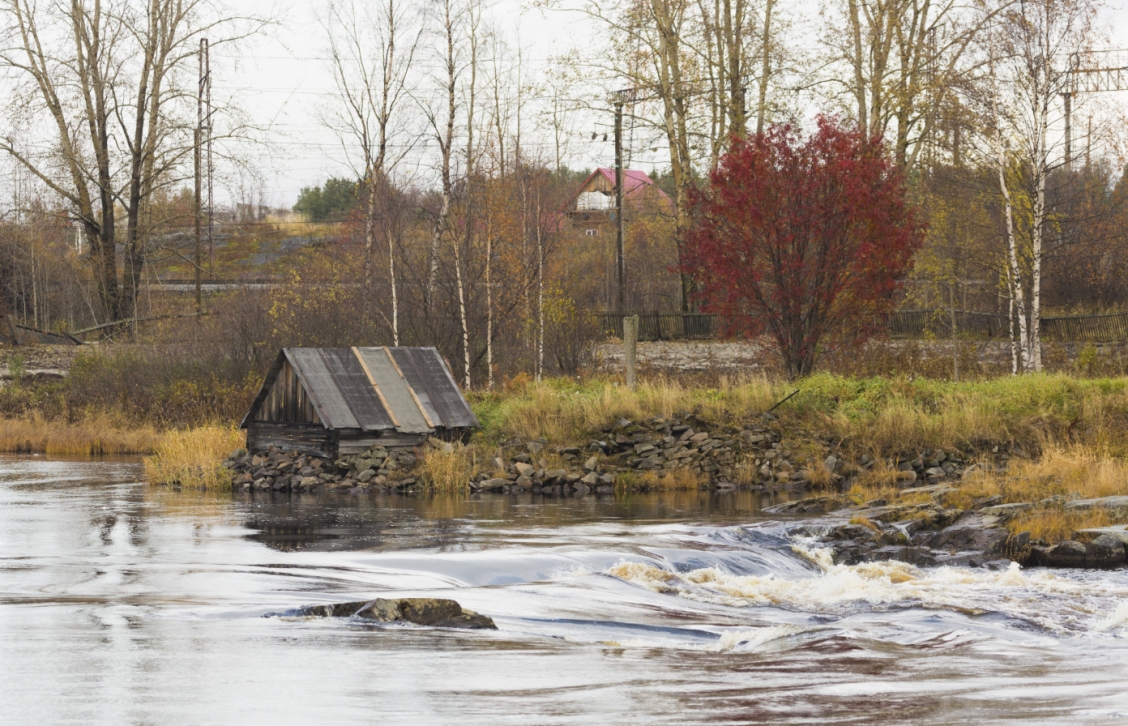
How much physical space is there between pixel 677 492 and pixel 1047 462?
6.46 metres

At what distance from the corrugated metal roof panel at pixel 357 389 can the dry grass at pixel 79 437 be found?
411 inches

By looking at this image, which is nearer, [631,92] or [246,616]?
[246,616]

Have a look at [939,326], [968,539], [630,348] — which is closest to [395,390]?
[630,348]

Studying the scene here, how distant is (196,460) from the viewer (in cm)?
2498

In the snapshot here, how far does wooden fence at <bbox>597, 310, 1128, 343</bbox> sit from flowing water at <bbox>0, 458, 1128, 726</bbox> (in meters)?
25.3

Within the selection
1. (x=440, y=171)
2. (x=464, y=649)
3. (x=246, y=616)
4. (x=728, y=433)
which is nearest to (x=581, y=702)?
(x=464, y=649)

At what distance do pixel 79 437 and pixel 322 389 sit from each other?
13.2 metres

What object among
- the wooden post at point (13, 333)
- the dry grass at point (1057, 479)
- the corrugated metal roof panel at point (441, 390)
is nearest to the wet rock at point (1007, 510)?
the dry grass at point (1057, 479)

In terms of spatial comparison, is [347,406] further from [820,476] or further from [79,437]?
[79,437]

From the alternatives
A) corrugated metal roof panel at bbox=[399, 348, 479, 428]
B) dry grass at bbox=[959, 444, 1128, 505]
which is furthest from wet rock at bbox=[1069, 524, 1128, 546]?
corrugated metal roof panel at bbox=[399, 348, 479, 428]

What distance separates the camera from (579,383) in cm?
2973

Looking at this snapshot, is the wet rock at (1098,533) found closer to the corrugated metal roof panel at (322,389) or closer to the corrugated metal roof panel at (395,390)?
the corrugated metal roof panel at (395,390)

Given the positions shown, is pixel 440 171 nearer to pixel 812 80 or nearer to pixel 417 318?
pixel 417 318

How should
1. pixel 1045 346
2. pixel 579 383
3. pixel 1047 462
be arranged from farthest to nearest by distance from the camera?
pixel 1045 346 → pixel 579 383 → pixel 1047 462
